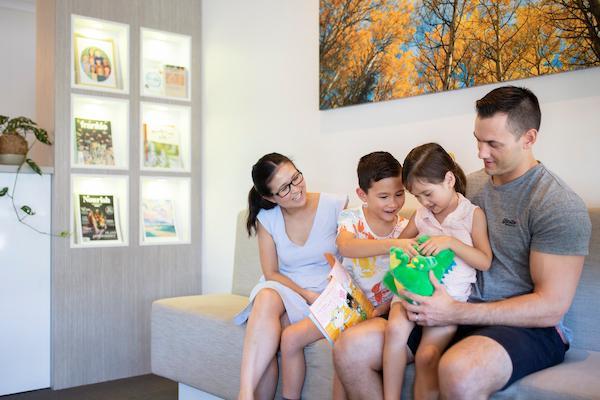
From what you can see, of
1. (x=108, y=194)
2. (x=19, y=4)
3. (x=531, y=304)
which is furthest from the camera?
(x=19, y=4)

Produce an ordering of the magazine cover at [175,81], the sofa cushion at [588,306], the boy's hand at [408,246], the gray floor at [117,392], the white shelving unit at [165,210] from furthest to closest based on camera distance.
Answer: the magazine cover at [175,81]
the white shelving unit at [165,210]
the gray floor at [117,392]
the sofa cushion at [588,306]
the boy's hand at [408,246]

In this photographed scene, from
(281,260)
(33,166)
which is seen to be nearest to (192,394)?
(281,260)

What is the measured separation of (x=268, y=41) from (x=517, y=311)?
2.39m

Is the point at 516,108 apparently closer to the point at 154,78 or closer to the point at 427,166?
the point at 427,166

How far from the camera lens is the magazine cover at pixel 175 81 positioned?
393cm

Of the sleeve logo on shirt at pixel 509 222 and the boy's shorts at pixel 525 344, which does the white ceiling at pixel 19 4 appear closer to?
the sleeve logo on shirt at pixel 509 222

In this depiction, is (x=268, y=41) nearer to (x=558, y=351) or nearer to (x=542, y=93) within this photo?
(x=542, y=93)

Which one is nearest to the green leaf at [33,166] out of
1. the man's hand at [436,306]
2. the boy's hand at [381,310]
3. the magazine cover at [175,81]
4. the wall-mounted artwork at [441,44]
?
the magazine cover at [175,81]

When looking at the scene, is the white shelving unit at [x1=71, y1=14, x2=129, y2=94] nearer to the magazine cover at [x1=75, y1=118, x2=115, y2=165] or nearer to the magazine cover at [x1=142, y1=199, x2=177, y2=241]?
the magazine cover at [x1=75, y1=118, x2=115, y2=165]

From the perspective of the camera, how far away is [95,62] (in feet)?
12.0

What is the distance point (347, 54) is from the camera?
10.1 feet

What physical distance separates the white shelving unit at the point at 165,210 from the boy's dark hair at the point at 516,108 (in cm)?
250

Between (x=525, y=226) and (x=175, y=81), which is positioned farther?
(x=175, y=81)

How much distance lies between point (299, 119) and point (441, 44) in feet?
3.34
